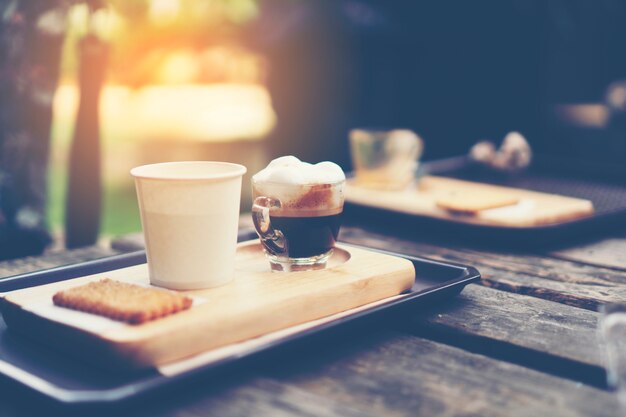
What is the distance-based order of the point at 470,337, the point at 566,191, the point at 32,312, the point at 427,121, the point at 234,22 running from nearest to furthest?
the point at 32,312 → the point at 470,337 → the point at 566,191 → the point at 234,22 → the point at 427,121

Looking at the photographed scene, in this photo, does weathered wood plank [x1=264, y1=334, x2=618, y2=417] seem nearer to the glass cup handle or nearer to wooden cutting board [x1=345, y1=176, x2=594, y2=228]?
the glass cup handle

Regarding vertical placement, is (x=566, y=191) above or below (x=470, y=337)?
above

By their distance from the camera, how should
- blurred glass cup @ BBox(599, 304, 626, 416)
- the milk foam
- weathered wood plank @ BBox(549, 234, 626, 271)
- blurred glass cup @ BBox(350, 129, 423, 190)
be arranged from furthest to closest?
1. blurred glass cup @ BBox(350, 129, 423, 190)
2. weathered wood plank @ BBox(549, 234, 626, 271)
3. the milk foam
4. blurred glass cup @ BBox(599, 304, 626, 416)

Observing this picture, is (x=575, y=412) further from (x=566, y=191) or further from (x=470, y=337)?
(x=566, y=191)

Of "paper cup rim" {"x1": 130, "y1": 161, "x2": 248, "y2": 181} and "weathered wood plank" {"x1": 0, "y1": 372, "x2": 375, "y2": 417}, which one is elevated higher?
"paper cup rim" {"x1": 130, "y1": 161, "x2": 248, "y2": 181}

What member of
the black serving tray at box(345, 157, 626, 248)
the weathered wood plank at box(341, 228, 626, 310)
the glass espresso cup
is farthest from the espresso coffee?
the black serving tray at box(345, 157, 626, 248)

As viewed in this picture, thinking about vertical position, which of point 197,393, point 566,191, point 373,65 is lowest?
point 197,393

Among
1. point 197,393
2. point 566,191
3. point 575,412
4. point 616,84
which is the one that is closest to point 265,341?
point 197,393

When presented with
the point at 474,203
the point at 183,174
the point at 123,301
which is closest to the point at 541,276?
the point at 474,203
